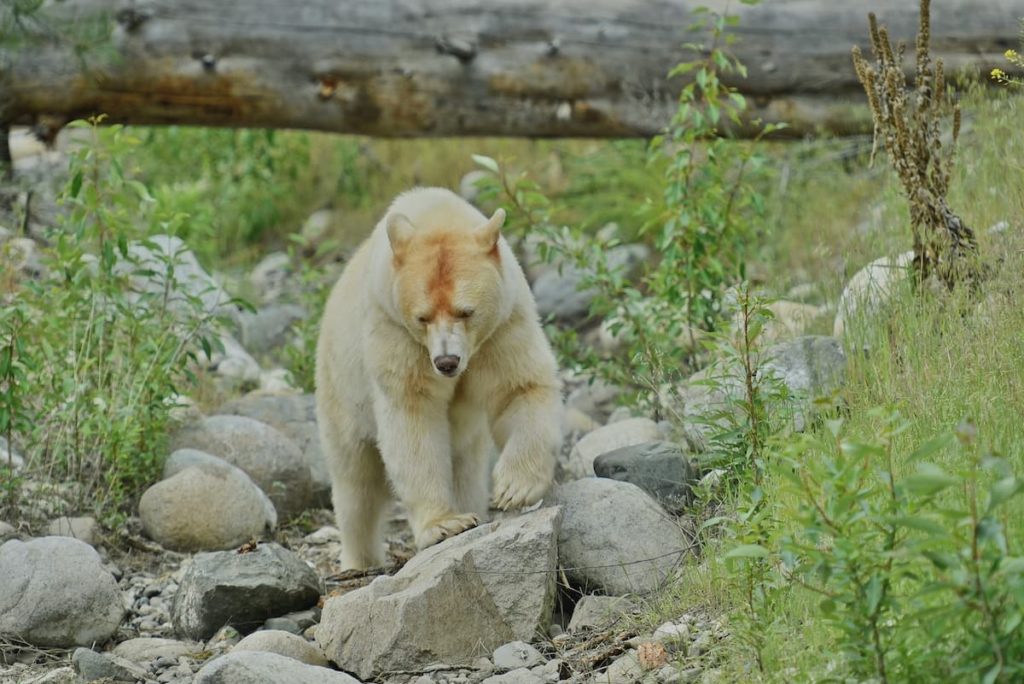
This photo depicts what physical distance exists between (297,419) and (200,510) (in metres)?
1.38

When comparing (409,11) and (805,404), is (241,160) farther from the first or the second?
(805,404)

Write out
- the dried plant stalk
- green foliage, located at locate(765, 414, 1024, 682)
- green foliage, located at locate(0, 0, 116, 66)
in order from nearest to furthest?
green foliage, located at locate(765, 414, 1024, 682)
the dried plant stalk
green foliage, located at locate(0, 0, 116, 66)

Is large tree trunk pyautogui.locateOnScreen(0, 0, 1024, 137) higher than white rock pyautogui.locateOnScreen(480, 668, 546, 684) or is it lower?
higher

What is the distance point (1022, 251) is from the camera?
519cm

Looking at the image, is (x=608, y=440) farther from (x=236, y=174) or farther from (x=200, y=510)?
(x=236, y=174)

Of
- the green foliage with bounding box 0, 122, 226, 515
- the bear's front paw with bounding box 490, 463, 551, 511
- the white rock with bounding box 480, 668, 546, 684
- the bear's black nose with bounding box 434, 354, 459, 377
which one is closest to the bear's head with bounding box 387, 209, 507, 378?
the bear's black nose with bounding box 434, 354, 459, 377

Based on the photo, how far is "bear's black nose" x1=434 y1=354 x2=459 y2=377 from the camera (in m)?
4.76

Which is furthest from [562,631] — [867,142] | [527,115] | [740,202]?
[867,142]

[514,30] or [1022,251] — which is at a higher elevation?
[514,30]

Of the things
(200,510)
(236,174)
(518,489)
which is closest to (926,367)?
(518,489)

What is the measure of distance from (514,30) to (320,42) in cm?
123

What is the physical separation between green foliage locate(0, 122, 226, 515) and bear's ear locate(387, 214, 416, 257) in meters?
1.58

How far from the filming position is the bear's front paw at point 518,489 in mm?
4977

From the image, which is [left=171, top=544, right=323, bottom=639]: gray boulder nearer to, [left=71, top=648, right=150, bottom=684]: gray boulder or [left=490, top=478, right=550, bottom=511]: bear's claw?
[left=71, top=648, right=150, bottom=684]: gray boulder
